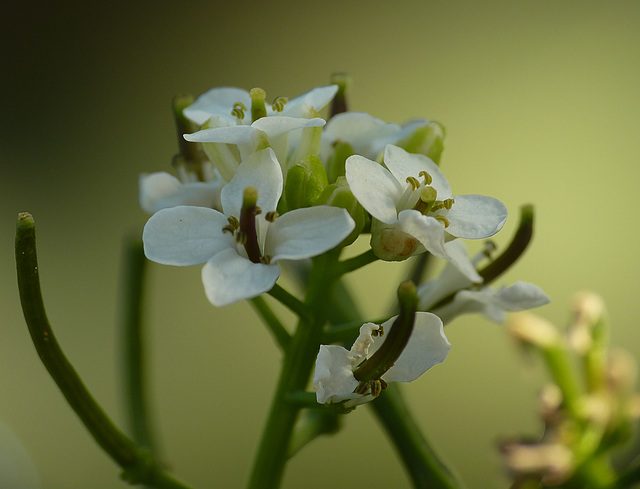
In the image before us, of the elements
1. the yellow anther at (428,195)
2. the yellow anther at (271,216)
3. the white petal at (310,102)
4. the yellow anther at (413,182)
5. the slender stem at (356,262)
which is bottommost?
the slender stem at (356,262)

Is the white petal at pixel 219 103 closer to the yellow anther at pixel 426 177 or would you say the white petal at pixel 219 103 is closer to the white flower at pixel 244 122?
the white flower at pixel 244 122

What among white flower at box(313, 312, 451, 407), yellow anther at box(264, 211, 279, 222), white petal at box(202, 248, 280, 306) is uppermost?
yellow anther at box(264, 211, 279, 222)

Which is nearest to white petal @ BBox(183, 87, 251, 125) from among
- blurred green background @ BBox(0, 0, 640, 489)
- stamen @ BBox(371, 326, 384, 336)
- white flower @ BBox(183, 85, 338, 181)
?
white flower @ BBox(183, 85, 338, 181)

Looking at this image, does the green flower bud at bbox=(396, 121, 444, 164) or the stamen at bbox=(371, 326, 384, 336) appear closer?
the stamen at bbox=(371, 326, 384, 336)

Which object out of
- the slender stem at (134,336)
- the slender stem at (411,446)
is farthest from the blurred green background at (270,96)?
the slender stem at (411,446)

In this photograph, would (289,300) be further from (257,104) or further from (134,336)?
(134,336)

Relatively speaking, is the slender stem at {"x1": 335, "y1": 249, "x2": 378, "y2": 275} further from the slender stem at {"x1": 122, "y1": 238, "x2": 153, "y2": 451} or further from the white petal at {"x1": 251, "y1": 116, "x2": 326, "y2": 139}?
the slender stem at {"x1": 122, "y1": 238, "x2": 153, "y2": 451}

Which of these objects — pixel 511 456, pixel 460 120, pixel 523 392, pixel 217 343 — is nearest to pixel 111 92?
pixel 217 343
